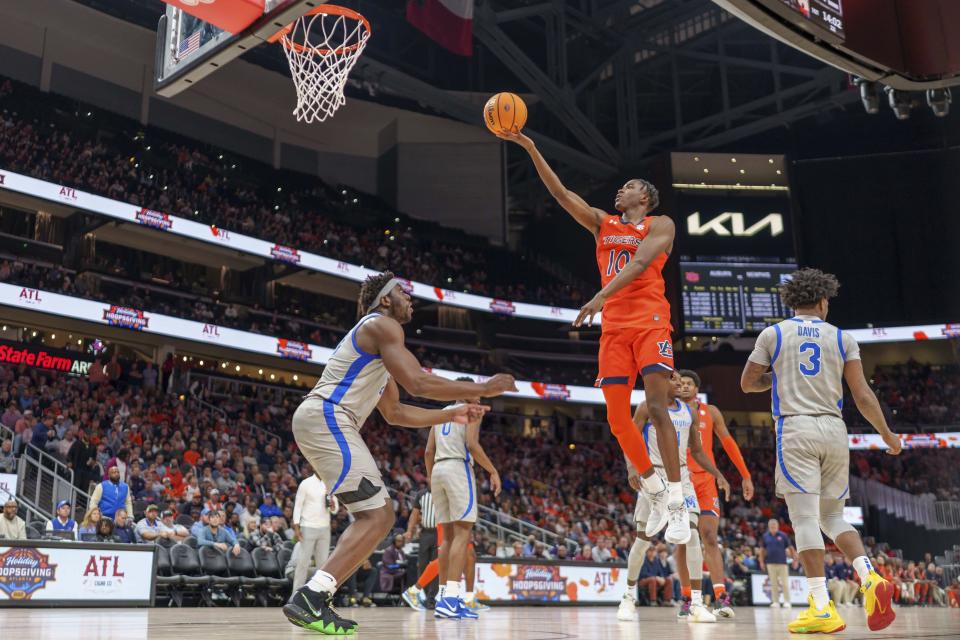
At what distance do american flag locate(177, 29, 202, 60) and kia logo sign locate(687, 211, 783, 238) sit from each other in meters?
26.1

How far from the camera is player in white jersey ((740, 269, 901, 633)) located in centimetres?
564

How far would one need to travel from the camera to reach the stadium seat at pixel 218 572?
13.0 metres

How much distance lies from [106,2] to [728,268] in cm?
2249

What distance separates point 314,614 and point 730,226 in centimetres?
3065

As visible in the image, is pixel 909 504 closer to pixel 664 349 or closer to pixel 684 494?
pixel 684 494

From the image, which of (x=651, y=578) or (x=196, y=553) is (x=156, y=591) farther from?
(x=651, y=578)

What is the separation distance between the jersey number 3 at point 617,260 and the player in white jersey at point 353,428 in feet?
6.80

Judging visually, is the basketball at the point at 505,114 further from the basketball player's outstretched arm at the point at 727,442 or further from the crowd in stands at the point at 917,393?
the crowd in stands at the point at 917,393

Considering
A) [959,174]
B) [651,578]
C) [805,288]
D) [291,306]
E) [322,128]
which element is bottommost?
[651,578]

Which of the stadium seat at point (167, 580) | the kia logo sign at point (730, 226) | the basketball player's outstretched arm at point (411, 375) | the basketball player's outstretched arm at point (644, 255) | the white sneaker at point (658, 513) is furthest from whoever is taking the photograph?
the kia logo sign at point (730, 226)

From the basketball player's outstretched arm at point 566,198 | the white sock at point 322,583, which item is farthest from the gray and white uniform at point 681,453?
the white sock at point 322,583

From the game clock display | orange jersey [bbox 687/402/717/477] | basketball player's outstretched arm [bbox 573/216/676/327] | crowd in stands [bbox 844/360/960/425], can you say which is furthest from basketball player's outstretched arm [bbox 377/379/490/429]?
crowd in stands [bbox 844/360/960/425]

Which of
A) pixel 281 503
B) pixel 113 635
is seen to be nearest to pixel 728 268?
pixel 281 503

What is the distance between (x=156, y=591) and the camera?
502 inches
